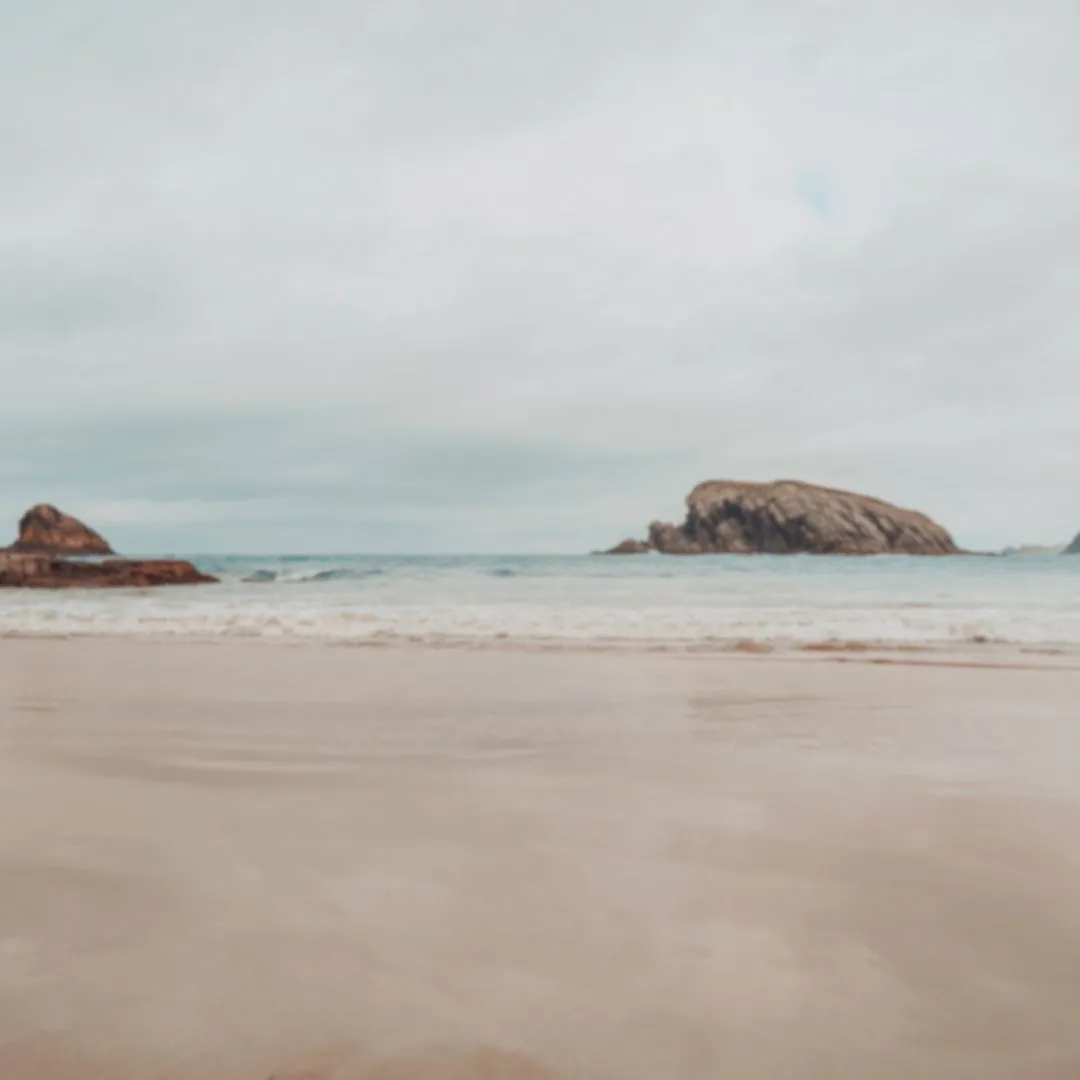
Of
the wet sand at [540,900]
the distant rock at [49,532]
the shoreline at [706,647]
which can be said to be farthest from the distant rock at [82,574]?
the distant rock at [49,532]

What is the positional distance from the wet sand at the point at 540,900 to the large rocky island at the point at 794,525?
220 ft

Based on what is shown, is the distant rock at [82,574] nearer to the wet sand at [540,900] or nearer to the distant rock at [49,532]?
the wet sand at [540,900]

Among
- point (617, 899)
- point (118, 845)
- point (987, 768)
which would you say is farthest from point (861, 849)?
point (118, 845)

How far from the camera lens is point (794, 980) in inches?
74.9

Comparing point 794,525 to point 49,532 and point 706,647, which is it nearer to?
point 49,532

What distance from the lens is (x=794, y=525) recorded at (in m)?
69.2

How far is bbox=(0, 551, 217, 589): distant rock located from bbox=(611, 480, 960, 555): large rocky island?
178ft

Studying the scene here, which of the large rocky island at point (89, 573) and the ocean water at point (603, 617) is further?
Answer: the large rocky island at point (89, 573)

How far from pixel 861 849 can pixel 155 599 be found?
18267 mm

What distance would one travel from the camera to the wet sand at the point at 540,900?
1.68m

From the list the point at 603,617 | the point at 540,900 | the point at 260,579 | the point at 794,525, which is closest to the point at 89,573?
the point at 260,579

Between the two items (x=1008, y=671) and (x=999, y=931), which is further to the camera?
(x=1008, y=671)

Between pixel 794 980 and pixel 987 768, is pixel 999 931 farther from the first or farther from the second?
pixel 987 768

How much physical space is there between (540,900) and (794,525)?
7055 centimetres
